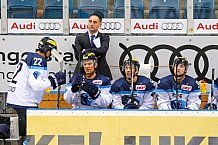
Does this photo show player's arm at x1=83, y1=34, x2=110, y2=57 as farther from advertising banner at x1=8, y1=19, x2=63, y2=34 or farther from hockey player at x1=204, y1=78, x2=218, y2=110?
hockey player at x1=204, y1=78, x2=218, y2=110

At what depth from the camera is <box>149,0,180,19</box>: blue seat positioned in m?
7.09

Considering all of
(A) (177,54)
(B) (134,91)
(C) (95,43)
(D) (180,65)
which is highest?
(C) (95,43)

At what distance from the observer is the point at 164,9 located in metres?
7.11

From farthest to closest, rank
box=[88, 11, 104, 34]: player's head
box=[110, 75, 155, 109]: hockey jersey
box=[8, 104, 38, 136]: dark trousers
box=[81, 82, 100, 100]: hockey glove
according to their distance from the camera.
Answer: box=[88, 11, 104, 34]: player's head → box=[110, 75, 155, 109]: hockey jersey → box=[8, 104, 38, 136]: dark trousers → box=[81, 82, 100, 100]: hockey glove

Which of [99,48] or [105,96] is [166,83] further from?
[99,48]

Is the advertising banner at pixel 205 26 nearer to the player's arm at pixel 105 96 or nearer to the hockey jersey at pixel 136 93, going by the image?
the hockey jersey at pixel 136 93

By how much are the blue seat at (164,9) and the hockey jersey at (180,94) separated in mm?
1192

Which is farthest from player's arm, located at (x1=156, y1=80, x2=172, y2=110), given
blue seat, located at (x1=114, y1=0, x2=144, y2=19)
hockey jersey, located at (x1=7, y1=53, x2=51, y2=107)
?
blue seat, located at (x1=114, y1=0, x2=144, y2=19)

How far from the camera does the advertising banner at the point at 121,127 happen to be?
4875 millimetres

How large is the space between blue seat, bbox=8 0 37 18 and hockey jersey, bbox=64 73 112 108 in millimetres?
1665

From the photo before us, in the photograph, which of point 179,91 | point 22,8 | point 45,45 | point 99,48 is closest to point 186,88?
point 179,91

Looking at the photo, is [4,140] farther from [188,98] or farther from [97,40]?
[188,98]

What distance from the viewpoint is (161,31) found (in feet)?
23.2

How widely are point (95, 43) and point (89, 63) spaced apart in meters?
0.92
